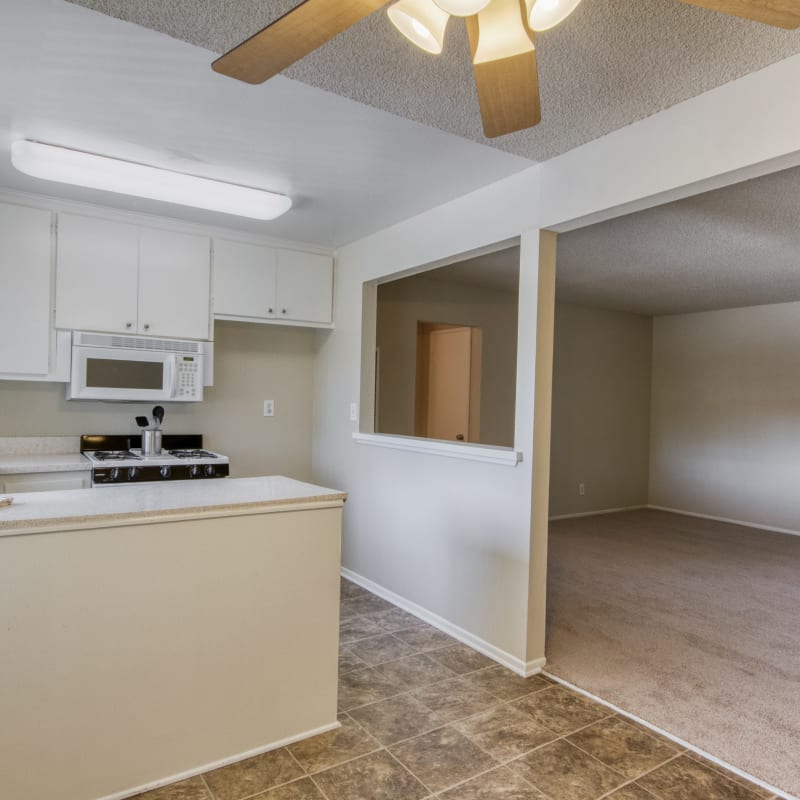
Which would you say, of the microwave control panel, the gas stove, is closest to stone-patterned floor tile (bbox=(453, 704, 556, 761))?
the gas stove

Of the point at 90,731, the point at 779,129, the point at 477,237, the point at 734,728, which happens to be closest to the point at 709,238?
the point at 477,237

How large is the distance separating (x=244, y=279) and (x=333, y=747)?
272 centimetres

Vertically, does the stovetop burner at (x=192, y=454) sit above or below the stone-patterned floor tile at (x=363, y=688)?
above

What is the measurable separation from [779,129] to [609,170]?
63cm

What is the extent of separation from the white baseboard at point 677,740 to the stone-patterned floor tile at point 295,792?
3.95 ft

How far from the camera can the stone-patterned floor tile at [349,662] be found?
272 centimetres

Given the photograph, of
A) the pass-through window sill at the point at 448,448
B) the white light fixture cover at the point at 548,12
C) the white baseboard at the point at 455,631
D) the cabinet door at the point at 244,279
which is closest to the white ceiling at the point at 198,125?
the cabinet door at the point at 244,279

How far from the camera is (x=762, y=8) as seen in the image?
1.10m

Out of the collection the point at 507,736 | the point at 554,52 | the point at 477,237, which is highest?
the point at 554,52

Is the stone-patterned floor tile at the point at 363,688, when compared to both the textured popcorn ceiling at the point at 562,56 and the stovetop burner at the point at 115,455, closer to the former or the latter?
the stovetop burner at the point at 115,455

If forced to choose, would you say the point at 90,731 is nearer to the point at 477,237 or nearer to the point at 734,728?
the point at 734,728

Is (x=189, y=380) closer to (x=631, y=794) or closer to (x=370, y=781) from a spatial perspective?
(x=370, y=781)

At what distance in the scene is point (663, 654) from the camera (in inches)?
115

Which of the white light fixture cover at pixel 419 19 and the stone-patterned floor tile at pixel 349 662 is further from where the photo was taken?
the stone-patterned floor tile at pixel 349 662
